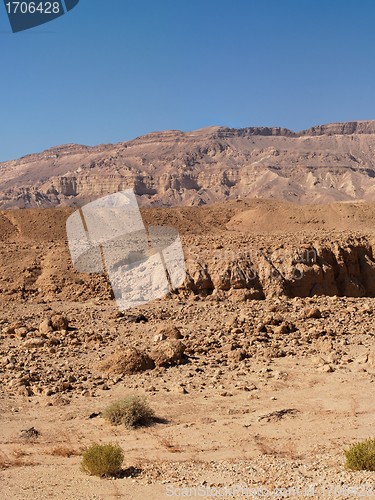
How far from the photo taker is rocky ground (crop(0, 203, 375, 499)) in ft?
21.9

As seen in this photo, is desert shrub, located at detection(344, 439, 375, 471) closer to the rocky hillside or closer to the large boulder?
the large boulder

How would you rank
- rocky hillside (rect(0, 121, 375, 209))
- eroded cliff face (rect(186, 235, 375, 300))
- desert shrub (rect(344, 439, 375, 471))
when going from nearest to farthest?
desert shrub (rect(344, 439, 375, 471)) → eroded cliff face (rect(186, 235, 375, 300)) → rocky hillside (rect(0, 121, 375, 209))

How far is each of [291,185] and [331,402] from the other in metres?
94.8

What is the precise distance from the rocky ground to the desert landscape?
0.03 metres

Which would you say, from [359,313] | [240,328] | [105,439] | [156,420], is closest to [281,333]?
[240,328]

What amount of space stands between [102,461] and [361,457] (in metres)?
2.81

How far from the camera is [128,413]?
8445mm

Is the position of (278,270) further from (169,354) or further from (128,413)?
(128,413)

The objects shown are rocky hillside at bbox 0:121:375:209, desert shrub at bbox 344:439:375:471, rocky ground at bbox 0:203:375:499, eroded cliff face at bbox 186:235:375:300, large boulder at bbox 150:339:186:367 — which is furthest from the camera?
rocky hillside at bbox 0:121:375:209

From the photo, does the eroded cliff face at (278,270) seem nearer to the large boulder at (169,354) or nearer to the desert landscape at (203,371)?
the desert landscape at (203,371)

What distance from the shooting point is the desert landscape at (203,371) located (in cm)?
673

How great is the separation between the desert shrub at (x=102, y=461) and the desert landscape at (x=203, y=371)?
0.35 ft

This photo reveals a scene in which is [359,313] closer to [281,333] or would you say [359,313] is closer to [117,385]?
[281,333]

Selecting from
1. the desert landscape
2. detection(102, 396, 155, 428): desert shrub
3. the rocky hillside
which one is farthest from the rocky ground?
the rocky hillside
